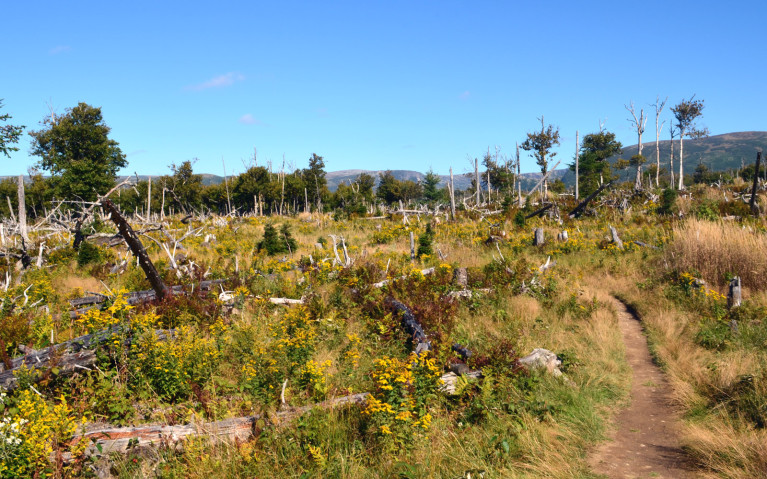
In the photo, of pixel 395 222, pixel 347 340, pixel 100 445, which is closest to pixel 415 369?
pixel 347 340

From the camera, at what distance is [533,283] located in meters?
11.5

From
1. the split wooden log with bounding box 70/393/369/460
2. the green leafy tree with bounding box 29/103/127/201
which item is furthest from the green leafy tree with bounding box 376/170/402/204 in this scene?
the split wooden log with bounding box 70/393/369/460

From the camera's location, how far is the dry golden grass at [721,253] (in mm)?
10039

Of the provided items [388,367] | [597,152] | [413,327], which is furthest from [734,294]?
[597,152]

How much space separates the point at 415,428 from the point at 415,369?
2.68ft

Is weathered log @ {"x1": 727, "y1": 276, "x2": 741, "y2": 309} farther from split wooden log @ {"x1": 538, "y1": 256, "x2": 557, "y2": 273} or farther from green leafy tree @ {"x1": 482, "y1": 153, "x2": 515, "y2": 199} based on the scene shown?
green leafy tree @ {"x1": 482, "y1": 153, "x2": 515, "y2": 199}

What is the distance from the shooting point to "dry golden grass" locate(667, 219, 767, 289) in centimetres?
1004

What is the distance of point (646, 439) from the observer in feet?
17.1

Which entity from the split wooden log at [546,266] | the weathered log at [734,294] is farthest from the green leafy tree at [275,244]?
the weathered log at [734,294]

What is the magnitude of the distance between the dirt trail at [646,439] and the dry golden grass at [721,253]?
4866 millimetres

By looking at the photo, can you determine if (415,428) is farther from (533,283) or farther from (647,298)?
(647,298)

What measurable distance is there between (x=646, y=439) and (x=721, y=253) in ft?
26.0

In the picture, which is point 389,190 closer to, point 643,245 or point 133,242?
point 643,245

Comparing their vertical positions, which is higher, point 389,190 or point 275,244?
point 389,190
